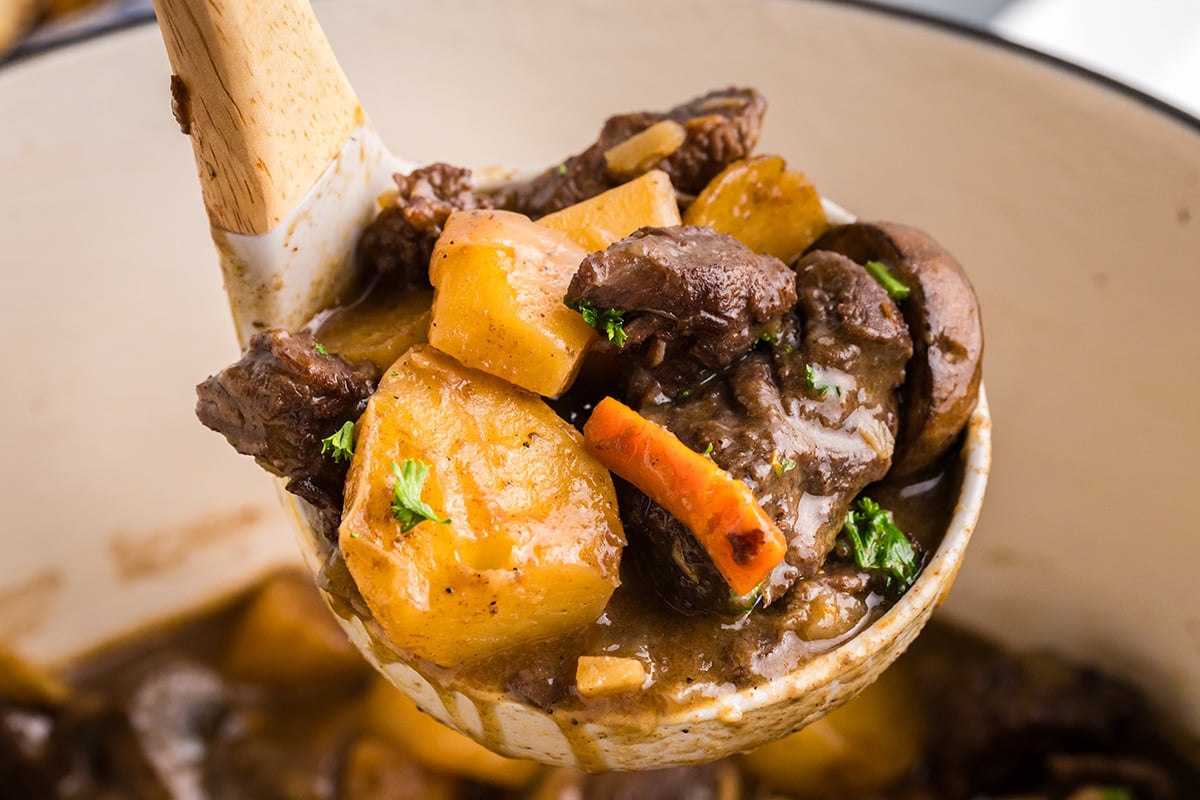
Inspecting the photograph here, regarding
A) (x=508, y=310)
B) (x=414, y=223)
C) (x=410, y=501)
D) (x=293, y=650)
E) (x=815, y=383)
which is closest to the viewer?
(x=410, y=501)

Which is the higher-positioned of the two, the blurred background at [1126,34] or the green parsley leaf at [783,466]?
the blurred background at [1126,34]

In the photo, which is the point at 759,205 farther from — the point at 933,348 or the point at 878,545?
the point at 878,545

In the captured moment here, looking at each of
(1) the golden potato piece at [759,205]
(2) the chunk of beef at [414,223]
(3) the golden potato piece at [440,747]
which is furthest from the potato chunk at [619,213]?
(3) the golden potato piece at [440,747]

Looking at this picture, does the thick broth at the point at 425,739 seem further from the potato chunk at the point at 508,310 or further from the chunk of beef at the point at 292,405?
the potato chunk at the point at 508,310

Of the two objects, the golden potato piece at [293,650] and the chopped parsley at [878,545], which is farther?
the golden potato piece at [293,650]

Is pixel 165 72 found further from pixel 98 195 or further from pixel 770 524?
pixel 770 524

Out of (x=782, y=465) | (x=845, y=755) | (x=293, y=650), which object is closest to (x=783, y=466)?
(x=782, y=465)
